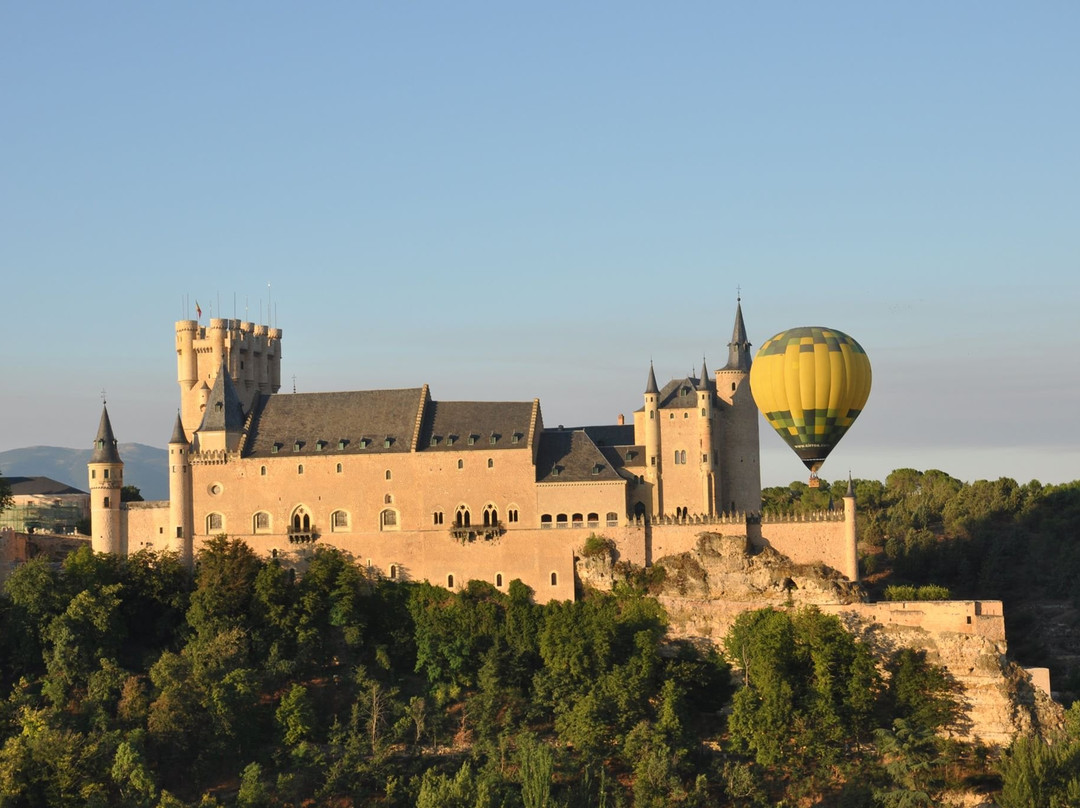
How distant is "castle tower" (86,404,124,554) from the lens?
86.9 meters

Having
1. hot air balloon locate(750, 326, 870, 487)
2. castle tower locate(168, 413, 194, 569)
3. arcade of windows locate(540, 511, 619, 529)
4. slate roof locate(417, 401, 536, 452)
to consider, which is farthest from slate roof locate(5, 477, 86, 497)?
hot air balloon locate(750, 326, 870, 487)

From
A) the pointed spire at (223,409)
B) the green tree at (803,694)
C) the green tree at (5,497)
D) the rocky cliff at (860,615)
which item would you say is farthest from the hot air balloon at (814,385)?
the green tree at (5,497)

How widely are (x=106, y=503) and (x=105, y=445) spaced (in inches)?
135

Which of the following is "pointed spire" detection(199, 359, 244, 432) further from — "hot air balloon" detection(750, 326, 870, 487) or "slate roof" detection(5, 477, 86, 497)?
"hot air balloon" detection(750, 326, 870, 487)

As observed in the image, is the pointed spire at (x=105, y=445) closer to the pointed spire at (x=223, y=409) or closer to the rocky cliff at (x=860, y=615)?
the pointed spire at (x=223, y=409)

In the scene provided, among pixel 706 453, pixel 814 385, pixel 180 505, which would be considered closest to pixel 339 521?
pixel 180 505

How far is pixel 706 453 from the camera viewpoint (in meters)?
83.4

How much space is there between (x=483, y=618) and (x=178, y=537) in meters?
16.6

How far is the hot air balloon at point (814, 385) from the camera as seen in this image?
77.8 metres

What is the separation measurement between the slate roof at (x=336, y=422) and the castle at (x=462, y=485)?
0.09 m

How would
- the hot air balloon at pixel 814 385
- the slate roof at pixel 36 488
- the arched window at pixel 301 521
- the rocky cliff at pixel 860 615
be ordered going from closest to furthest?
the rocky cliff at pixel 860 615 → the hot air balloon at pixel 814 385 → the arched window at pixel 301 521 → the slate roof at pixel 36 488

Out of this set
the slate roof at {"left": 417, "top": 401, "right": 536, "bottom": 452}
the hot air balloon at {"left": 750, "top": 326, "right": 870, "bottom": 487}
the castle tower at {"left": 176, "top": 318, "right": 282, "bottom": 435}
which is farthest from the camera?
the castle tower at {"left": 176, "top": 318, "right": 282, "bottom": 435}

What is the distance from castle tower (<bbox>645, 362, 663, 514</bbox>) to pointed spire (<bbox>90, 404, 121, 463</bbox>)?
2716 cm

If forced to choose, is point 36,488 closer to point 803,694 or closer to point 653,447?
point 653,447
